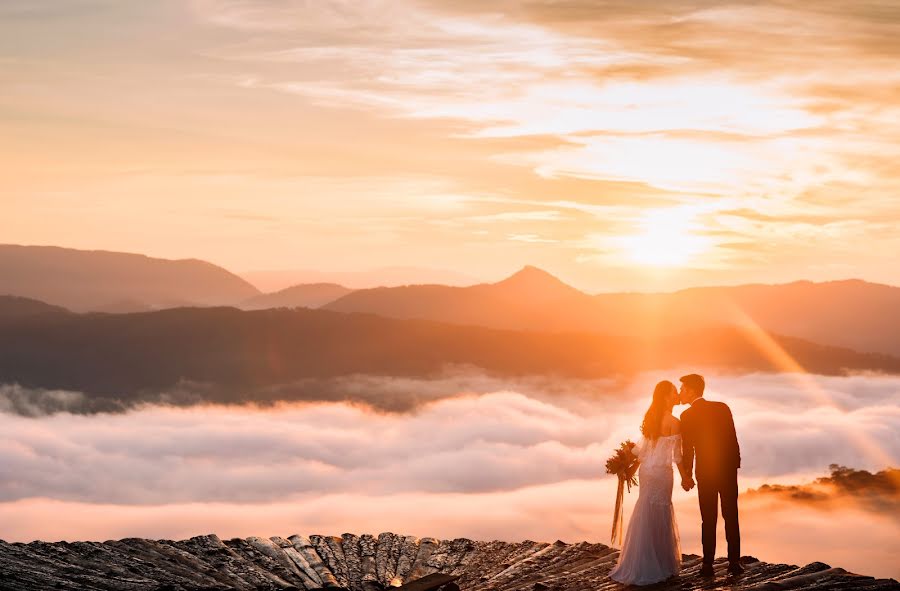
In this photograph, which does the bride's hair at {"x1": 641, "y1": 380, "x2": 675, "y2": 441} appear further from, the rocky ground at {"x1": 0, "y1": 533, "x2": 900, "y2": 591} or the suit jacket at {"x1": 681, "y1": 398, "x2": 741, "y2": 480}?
the rocky ground at {"x1": 0, "y1": 533, "x2": 900, "y2": 591}

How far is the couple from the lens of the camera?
14.8 metres

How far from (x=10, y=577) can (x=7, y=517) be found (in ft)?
653

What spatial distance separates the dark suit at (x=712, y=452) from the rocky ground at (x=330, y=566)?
130cm

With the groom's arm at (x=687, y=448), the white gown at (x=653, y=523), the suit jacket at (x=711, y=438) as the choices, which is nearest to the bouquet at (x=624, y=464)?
the white gown at (x=653, y=523)

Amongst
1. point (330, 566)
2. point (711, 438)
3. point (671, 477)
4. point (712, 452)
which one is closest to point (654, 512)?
point (671, 477)

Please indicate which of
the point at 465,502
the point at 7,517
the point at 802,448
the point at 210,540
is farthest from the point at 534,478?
the point at 210,540

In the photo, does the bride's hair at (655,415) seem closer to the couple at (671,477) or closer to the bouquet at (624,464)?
the couple at (671,477)

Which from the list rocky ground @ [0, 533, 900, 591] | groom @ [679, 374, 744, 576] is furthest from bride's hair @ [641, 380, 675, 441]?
rocky ground @ [0, 533, 900, 591]

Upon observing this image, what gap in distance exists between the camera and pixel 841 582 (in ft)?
47.3

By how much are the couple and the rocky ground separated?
14.7 inches

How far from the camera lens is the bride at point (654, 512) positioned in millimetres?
15375

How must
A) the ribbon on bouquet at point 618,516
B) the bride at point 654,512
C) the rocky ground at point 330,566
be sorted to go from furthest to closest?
the rocky ground at point 330,566, the ribbon on bouquet at point 618,516, the bride at point 654,512

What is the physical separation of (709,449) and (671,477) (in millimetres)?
1154

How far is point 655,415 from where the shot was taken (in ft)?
50.4
